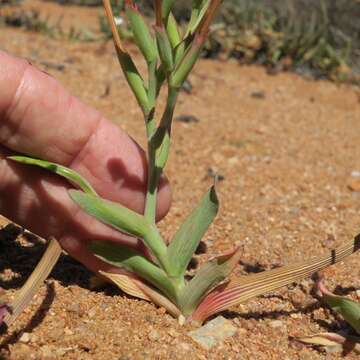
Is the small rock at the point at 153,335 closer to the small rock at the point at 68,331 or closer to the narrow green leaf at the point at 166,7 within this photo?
the small rock at the point at 68,331

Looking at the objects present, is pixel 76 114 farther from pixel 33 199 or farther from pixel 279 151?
pixel 279 151

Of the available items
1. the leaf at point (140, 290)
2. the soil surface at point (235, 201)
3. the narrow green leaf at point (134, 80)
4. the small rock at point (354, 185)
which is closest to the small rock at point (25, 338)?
the soil surface at point (235, 201)

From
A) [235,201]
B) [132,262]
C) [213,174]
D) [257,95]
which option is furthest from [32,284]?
[257,95]

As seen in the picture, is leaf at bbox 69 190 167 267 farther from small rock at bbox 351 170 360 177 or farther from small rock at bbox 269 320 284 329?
small rock at bbox 351 170 360 177

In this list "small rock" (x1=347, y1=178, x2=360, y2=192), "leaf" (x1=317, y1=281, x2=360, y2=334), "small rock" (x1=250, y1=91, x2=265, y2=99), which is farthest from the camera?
"small rock" (x1=250, y1=91, x2=265, y2=99)

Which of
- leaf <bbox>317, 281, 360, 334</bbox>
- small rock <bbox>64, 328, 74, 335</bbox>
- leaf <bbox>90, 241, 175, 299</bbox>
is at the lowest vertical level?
small rock <bbox>64, 328, 74, 335</bbox>

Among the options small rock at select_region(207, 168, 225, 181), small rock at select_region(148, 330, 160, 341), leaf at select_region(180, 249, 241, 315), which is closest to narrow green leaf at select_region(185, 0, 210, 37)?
leaf at select_region(180, 249, 241, 315)
